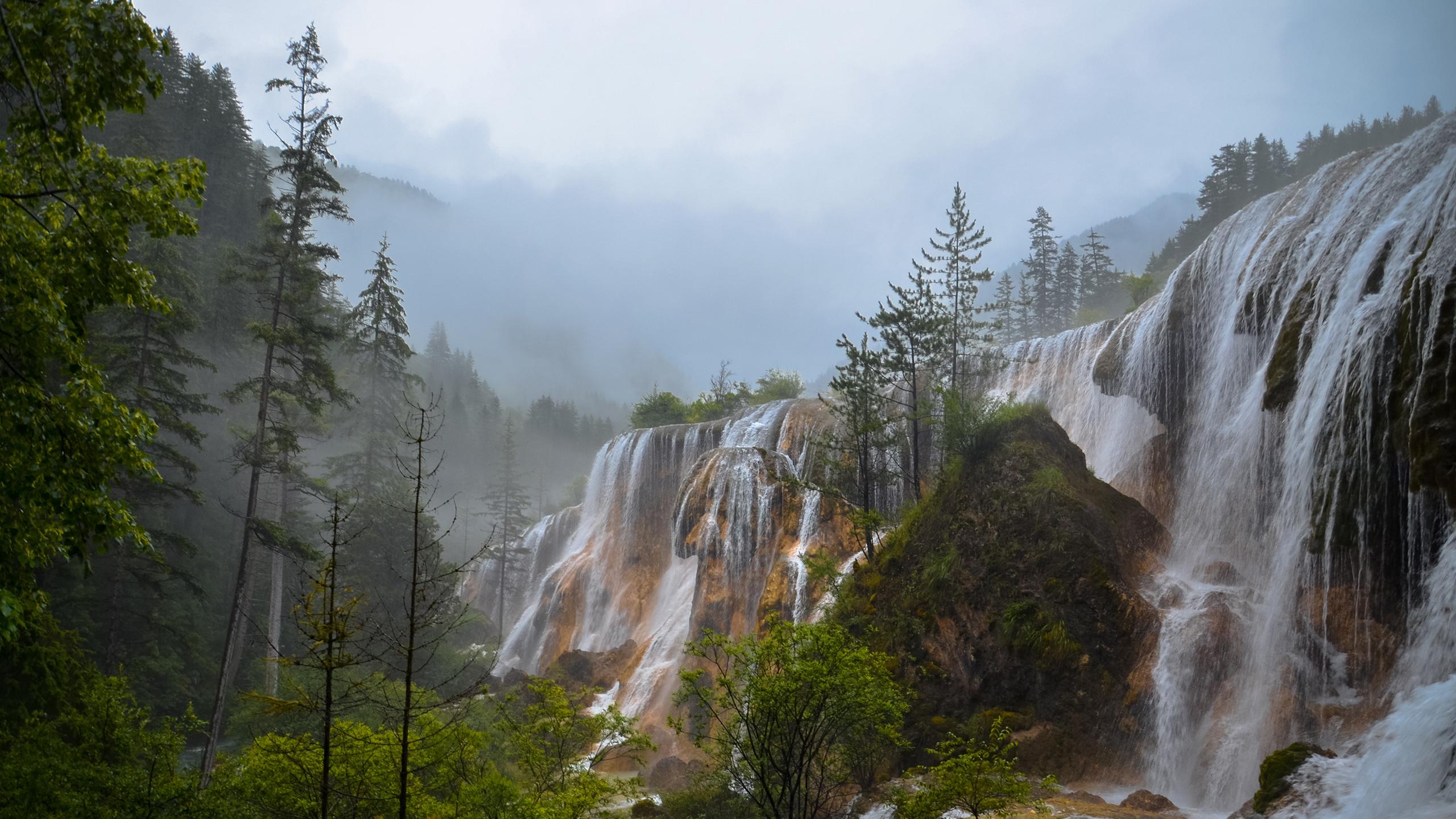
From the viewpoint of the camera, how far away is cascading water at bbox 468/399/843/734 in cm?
2764

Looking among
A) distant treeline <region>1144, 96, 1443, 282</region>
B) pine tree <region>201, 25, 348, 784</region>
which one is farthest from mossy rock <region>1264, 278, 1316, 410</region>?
distant treeline <region>1144, 96, 1443, 282</region>

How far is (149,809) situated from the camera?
7.06 m

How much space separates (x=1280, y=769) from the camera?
956cm

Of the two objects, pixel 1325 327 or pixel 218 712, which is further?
pixel 218 712

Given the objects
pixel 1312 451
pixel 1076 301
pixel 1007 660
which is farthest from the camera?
pixel 1076 301

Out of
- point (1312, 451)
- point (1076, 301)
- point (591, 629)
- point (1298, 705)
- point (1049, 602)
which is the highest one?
point (1076, 301)

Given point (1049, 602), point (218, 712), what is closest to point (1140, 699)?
point (1049, 602)

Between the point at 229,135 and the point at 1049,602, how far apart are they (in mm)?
47982

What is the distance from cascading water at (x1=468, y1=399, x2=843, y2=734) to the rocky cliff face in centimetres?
655

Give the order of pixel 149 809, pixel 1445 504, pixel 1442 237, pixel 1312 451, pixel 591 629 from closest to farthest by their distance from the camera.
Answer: pixel 149 809 → pixel 1445 504 → pixel 1442 237 → pixel 1312 451 → pixel 591 629

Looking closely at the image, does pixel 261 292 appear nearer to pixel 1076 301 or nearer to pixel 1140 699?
pixel 1140 699

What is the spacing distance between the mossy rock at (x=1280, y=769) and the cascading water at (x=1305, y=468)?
3.74 feet

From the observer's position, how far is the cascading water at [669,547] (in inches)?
1088

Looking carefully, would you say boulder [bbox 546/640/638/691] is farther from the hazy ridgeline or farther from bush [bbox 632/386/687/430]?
bush [bbox 632/386/687/430]
